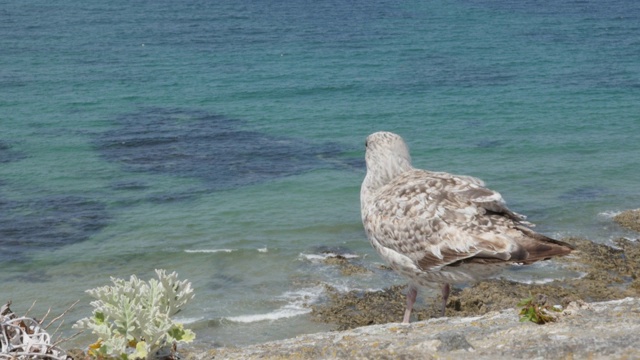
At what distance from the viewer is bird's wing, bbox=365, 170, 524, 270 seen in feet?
31.4

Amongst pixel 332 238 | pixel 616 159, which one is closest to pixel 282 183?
pixel 332 238

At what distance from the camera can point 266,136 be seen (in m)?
35.2

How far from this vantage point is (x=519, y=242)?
9266 mm

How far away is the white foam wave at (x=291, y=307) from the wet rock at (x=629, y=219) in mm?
9448

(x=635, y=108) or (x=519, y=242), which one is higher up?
(x=519, y=242)

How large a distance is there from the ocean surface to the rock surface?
962 cm

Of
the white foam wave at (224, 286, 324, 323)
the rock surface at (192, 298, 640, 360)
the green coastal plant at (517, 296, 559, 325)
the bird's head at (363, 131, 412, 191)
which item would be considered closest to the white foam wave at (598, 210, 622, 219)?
the white foam wave at (224, 286, 324, 323)

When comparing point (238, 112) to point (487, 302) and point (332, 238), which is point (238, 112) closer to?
point (332, 238)

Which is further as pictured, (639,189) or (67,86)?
(67,86)

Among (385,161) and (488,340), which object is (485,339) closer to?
(488,340)

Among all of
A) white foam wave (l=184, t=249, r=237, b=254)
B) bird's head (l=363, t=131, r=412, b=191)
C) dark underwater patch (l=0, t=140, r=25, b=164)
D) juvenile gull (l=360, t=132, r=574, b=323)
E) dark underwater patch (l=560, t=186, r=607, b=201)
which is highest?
bird's head (l=363, t=131, r=412, b=191)

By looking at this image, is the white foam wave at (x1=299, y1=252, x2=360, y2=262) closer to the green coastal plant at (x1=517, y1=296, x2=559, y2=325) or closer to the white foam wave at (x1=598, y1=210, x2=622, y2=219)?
the white foam wave at (x1=598, y1=210, x2=622, y2=219)

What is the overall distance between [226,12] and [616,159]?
45.4 metres

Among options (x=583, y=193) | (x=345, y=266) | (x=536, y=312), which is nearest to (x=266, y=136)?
(x=583, y=193)
